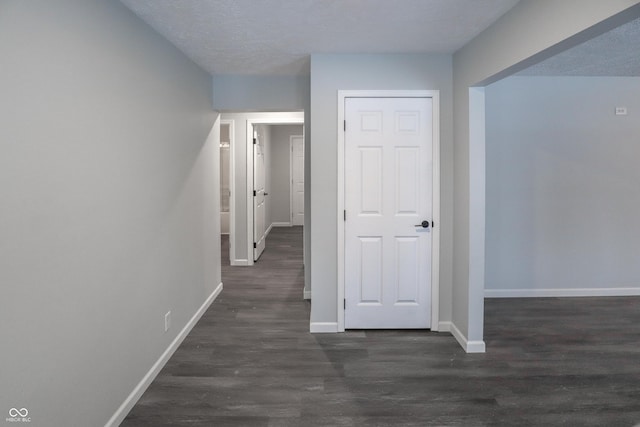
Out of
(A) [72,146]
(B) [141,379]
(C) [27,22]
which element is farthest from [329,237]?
(C) [27,22]

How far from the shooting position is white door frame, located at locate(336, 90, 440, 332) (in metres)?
3.48

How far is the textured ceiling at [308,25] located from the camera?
7.80ft

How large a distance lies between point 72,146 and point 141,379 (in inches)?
60.9

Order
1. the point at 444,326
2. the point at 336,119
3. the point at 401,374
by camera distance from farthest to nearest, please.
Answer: the point at 444,326
the point at 336,119
the point at 401,374

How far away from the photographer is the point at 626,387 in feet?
8.70

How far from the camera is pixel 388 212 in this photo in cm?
357

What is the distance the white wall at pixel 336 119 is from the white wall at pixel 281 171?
674 centimetres

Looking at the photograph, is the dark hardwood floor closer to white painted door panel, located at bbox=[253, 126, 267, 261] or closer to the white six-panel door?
the white six-panel door

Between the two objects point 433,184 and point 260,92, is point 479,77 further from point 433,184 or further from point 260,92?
point 260,92

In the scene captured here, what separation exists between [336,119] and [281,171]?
684 cm

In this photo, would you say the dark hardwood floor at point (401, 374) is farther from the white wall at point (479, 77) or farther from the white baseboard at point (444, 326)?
the white wall at point (479, 77)

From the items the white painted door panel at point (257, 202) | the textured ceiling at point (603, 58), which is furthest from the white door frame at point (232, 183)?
the textured ceiling at point (603, 58)

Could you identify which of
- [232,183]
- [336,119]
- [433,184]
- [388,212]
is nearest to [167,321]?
[388,212]

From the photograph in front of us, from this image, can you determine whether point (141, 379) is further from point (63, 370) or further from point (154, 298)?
point (63, 370)
